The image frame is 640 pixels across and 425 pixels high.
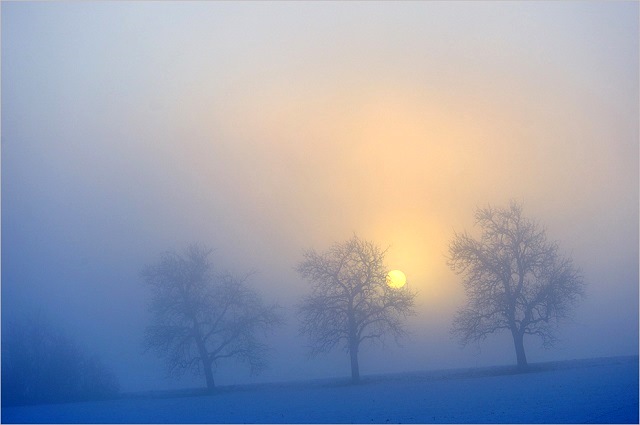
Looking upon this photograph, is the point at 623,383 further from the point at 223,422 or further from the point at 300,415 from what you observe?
the point at 223,422

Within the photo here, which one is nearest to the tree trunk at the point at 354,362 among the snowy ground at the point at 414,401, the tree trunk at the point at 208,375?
the snowy ground at the point at 414,401

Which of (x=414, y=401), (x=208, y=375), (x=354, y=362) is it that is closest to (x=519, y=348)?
(x=354, y=362)

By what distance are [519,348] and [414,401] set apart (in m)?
14.8

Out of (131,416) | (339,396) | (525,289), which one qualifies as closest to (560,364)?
(525,289)

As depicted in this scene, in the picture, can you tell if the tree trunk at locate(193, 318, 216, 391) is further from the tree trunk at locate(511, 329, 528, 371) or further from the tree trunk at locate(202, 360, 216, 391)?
the tree trunk at locate(511, 329, 528, 371)

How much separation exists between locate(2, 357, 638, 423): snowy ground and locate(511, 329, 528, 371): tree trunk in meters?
0.90

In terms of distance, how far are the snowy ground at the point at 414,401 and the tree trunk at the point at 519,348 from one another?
0.90 m

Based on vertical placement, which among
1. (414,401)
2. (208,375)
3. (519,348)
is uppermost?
(519,348)

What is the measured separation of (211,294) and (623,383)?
26.4m

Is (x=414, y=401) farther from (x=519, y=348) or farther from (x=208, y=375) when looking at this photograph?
(x=208, y=375)

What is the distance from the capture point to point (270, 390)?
3919cm

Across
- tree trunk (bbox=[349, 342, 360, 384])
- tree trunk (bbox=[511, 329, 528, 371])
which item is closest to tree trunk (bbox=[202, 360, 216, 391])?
tree trunk (bbox=[349, 342, 360, 384])

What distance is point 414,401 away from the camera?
27.3m

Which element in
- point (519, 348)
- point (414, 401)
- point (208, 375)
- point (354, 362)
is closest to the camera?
point (414, 401)
